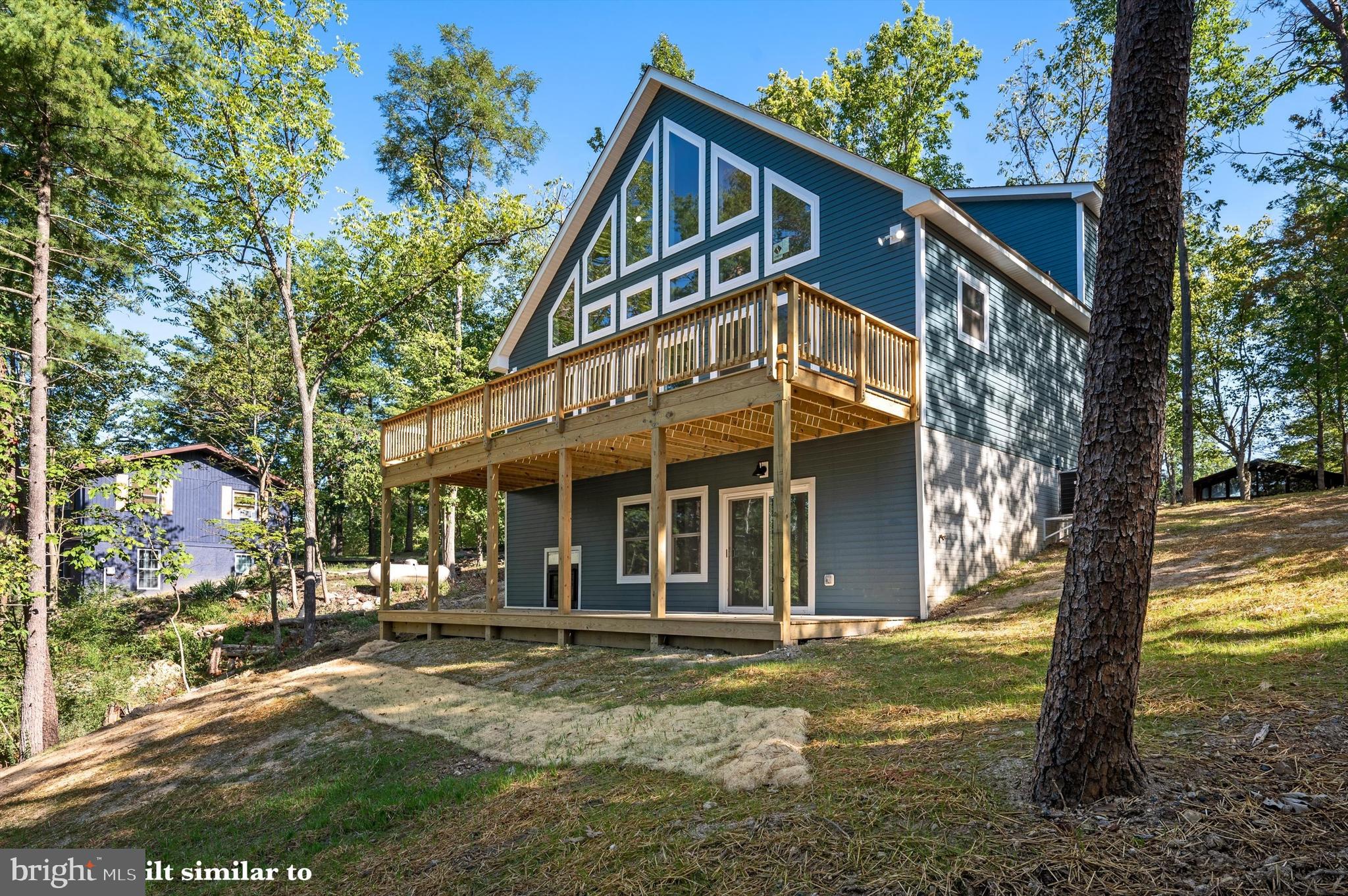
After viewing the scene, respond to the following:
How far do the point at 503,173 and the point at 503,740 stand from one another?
2663 centimetres

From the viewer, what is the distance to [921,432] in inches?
416

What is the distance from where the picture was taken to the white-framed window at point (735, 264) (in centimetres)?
1281

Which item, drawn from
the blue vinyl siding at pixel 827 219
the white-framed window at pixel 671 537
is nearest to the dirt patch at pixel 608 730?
the white-framed window at pixel 671 537

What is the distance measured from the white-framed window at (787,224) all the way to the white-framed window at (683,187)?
1443mm

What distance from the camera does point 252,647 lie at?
1981 cm

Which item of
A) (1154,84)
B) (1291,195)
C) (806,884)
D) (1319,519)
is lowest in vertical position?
(806,884)

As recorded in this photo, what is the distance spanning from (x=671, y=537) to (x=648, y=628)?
3.68 meters

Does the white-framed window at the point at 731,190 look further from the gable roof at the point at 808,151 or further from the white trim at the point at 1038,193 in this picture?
the white trim at the point at 1038,193

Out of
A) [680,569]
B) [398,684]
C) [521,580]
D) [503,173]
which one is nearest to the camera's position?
[398,684]

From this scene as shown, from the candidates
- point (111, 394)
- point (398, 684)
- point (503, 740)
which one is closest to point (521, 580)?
point (398, 684)

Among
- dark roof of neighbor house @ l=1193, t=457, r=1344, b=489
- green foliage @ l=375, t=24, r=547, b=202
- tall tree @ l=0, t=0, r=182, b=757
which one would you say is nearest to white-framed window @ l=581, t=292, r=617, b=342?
tall tree @ l=0, t=0, r=182, b=757

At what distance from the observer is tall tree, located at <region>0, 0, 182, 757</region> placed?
13.5 m

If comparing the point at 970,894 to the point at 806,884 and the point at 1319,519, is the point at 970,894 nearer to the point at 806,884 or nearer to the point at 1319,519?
the point at 806,884

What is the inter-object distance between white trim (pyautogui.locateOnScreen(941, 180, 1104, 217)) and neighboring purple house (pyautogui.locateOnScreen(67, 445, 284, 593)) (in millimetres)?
22333
